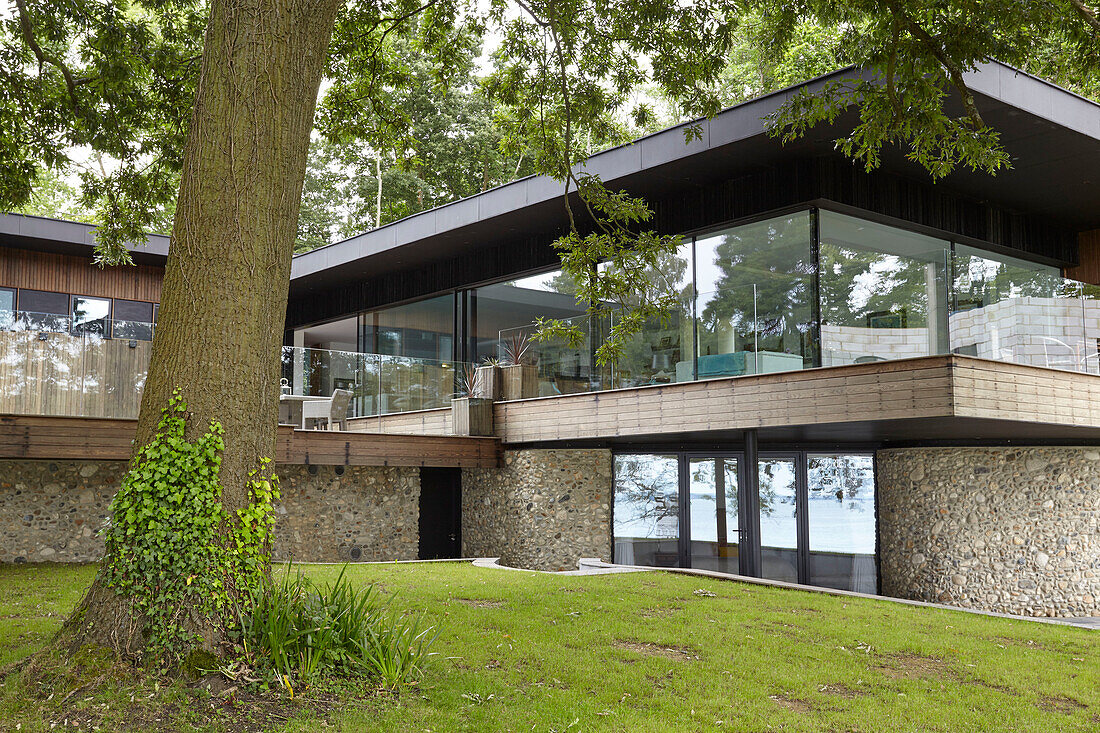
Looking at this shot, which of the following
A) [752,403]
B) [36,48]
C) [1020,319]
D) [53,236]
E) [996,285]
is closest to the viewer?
[36,48]

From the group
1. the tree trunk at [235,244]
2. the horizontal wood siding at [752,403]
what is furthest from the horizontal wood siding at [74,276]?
the tree trunk at [235,244]

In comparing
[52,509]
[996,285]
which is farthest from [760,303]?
[52,509]

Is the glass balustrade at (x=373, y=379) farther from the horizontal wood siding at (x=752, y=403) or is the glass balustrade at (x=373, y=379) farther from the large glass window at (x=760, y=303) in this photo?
the large glass window at (x=760, y=303)

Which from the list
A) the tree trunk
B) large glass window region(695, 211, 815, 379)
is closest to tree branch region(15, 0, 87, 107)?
the tree trunk

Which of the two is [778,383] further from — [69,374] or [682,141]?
[69,374]

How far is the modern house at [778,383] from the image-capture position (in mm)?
9125

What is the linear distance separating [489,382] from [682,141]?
492cm

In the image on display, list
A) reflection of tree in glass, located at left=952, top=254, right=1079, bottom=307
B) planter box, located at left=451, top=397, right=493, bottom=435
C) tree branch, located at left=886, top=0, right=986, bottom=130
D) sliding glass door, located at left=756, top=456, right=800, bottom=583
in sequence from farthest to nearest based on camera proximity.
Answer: planter box, located at left=451, top=397, right=493, bottom=435 → sliding glass door, located at left=756, top=456, right=800, bottom=583 → reflection of tree in glass, located at left=952, top=254, right=1079, bottom=307 → tree branch, located at left=886, top=0, right=986, bottom=130

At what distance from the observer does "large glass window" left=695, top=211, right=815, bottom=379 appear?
9781 millimetres

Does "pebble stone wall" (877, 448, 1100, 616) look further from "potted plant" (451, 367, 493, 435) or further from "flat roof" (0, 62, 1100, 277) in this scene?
"potted plant" (451, 367, 493, 435)

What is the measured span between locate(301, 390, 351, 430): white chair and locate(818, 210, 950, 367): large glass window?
7033mm

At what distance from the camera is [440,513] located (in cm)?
1367

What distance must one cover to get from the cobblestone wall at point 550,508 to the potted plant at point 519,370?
36.5 inches

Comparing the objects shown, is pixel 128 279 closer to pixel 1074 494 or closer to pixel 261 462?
pixel 261 462
